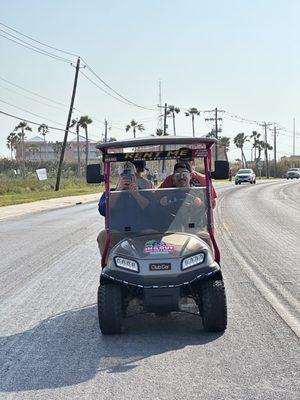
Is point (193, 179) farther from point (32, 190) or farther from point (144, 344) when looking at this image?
point (32, 190)

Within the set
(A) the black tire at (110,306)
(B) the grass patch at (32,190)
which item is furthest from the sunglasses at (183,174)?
(B) the grass patch at (32,190)

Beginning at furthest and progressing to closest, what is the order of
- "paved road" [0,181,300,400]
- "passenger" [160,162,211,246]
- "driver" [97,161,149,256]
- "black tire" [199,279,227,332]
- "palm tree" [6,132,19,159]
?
"palm tree" [6,132,19,159] < "driver" [97,161,149,256] < "passenger" [160,162,211,246] < "black tire" [199,279,227,332] < "paved road" [0,181,300,400]

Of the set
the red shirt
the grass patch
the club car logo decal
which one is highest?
the red shirt

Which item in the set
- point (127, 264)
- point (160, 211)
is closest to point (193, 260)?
point (127, 264)

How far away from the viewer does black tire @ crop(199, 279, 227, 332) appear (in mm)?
6480

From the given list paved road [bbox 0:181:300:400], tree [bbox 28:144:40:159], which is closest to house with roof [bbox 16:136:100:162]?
tree [bbox 28:144:40:159]

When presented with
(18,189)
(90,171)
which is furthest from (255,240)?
(18,189)

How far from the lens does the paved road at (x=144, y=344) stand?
16.5ft

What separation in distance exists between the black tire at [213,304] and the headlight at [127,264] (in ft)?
2.39

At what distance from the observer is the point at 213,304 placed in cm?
647

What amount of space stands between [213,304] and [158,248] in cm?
78

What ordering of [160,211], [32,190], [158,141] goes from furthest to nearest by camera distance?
[32,190] → [160,211] → [158,141]

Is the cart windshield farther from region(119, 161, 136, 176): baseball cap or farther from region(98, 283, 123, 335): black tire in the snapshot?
region(98, 283, 123, 335): black tire

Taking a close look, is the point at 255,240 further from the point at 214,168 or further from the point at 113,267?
the point at 113,267
